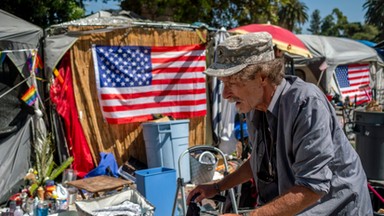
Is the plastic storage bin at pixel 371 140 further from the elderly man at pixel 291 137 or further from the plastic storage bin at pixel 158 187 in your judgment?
the elderly man at pixel 291 137

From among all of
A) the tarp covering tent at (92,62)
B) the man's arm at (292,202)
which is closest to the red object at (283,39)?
the tarp covering tent at (92,62)

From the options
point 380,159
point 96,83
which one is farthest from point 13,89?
point 380,159

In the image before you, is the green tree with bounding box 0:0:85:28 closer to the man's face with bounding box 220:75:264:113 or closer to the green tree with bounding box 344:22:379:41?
the man's face with bounding box 220:75:264:113

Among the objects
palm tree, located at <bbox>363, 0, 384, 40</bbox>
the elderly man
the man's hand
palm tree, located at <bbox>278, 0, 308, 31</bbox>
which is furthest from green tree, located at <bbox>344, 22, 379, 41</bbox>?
the elderly man

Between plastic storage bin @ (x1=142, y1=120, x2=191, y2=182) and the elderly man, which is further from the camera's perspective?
plastic storage bin @ (x1=142, y1=120, x2=191, y2=182)

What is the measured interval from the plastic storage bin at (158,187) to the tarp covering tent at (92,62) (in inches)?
99.7

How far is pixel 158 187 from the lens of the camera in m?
5.22

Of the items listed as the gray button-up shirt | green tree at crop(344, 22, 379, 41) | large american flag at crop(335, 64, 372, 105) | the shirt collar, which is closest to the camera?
the gray button-up shirt

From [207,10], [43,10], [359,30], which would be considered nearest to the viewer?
[43,10]

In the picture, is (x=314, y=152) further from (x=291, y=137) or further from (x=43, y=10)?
(x=43, y=10)

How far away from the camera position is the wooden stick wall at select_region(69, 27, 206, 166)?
24.1 feet

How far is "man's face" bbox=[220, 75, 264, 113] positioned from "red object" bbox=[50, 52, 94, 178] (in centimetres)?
568

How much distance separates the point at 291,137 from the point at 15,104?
568 cm

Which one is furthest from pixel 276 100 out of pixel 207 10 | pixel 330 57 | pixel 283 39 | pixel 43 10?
pixel 330 57
